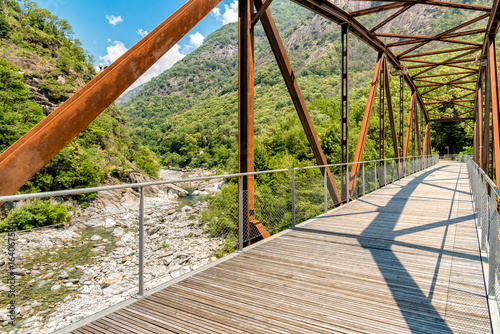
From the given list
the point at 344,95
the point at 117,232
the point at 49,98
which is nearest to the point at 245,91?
the point at 117,232

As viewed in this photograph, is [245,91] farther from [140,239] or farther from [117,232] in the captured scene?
[117,232]

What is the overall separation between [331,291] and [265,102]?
72977 mm

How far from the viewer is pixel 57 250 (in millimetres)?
2184

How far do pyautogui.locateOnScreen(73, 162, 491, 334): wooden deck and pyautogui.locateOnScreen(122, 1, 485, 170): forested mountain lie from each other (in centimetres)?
2800

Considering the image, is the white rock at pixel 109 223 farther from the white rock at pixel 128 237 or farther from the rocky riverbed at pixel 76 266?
the white rock at pixel 128 237

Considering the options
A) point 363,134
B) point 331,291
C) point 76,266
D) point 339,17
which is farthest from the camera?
point 363,134

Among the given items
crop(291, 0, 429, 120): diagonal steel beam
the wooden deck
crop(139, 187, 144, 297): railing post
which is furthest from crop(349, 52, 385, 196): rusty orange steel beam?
crop(139, 187, 144, 297): railing post

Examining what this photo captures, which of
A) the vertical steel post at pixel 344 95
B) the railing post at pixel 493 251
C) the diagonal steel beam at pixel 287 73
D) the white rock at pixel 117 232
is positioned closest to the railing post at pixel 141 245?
the white rock at pixel 117 232

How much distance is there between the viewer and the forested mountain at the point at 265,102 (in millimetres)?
38969

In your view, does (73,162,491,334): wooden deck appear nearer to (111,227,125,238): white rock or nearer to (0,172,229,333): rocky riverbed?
(0,172,229,333): rocky riverbed

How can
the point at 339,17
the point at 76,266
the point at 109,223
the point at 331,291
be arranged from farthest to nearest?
the point at 339,17 < the point at 331,291 < the point at 109,223 < the point at 76,266

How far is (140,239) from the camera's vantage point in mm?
2889

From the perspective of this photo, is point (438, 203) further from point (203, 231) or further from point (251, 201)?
point (203, 231)

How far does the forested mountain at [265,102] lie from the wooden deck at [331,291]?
2800 cm
